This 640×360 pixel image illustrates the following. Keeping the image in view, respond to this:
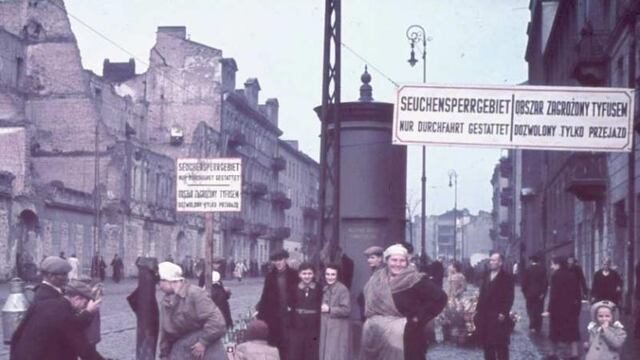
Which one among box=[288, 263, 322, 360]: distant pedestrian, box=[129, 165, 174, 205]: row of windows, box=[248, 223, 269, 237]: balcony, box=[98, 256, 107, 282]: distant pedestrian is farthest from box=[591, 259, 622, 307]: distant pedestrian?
box=[248, 223, 269, 237]: balcony

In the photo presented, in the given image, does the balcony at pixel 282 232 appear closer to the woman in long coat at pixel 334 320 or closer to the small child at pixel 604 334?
the woman in long coat at pixel 334 320

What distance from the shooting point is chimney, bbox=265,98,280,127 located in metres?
A: 102

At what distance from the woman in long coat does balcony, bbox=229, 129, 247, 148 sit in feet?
226

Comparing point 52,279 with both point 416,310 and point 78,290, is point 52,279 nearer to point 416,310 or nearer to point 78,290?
point 78,290

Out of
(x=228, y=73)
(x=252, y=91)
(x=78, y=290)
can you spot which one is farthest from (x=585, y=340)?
(x=252, y=91)

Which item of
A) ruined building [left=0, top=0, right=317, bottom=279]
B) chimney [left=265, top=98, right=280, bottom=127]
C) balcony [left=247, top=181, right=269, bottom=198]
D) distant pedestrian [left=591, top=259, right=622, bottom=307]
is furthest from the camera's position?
chimney [left=265, top=98, right=280, bottom=127]

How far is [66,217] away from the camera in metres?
53.1

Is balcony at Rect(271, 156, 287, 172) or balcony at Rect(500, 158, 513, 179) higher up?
balcony at Rect(500, 158, 513, 179)

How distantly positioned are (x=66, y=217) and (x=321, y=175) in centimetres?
4205

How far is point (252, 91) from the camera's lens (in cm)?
9456

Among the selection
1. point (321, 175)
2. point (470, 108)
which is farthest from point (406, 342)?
point (321, 175)

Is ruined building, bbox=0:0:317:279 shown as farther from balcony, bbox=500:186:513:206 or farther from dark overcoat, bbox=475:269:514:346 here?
balcony, bbox=500:186:513:206

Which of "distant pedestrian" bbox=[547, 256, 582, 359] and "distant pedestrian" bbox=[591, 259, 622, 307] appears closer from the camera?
"distant pedestrian" bbox=[547, 256, 582, 359]

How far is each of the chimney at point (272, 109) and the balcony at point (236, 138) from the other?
18.9 meters
